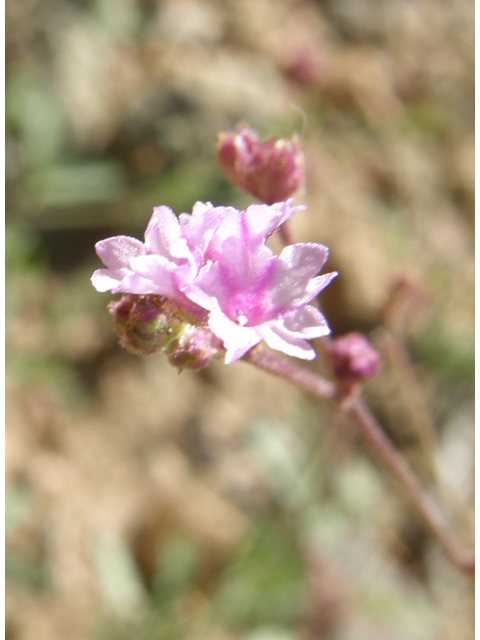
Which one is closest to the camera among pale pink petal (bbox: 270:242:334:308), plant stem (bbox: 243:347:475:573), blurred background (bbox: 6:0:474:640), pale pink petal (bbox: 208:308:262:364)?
pale pink petal (bbox: 208:308:262:364)

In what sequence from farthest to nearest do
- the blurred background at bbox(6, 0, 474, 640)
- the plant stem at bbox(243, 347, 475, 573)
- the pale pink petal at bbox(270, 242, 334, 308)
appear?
the blurred background at bbox(6, 0, 474, 640)
the plant stem at bbox(243, 347, 475, 573)
the pale pink petal at bbox(270, 242, 334, 308)

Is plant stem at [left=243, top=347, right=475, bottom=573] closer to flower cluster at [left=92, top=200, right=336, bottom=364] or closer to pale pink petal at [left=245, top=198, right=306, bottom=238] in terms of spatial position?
flower cluster at [left=92, top=200, right=336, bottom=364]

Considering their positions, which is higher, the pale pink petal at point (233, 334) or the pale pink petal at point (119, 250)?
the pale pink petal at point (119, 250)

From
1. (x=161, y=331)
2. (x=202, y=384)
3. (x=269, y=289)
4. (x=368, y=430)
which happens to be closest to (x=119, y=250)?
(x=161, y=331)

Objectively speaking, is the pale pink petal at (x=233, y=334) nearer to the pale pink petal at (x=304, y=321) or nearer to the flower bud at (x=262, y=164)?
the pale pink petal at (x=304, y=321)

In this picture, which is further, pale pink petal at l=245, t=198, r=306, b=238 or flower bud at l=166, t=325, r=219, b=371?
flower bud at l=166, t=325, r=219, b=371

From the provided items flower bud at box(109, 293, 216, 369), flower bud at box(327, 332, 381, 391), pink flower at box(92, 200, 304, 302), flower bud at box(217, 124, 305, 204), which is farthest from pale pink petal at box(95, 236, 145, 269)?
flower bud at box(327, 332, 381, 391)

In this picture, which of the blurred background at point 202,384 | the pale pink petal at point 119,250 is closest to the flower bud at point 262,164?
the pale pink petal at point 119,250

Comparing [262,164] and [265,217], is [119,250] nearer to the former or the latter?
[265,217]
